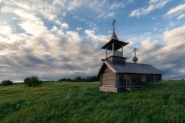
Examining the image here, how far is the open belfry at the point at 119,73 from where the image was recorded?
771 inches

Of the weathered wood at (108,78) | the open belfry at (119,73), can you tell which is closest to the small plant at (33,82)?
the open belfry at (119,73)

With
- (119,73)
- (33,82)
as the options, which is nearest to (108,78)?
(119,73)

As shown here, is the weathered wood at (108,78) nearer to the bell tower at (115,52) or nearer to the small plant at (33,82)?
the bell tower at (115,52)

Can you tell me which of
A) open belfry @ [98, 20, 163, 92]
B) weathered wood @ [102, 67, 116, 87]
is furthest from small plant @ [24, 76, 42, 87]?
weathered wood @ [102, 67, 116, 87]

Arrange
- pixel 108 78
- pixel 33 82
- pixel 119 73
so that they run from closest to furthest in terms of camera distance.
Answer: pixel 119 73
pixel 108 78
pixel 33 82

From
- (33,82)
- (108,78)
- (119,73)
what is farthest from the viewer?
(33,82)

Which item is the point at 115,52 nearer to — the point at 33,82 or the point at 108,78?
the point at 108,78

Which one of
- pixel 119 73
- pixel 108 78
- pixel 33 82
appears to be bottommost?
pixel 33 82

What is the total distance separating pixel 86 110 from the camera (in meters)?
10.7

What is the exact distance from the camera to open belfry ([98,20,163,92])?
19.6 metres

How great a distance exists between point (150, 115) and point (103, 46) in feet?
55.5

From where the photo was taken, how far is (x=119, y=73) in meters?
19.6

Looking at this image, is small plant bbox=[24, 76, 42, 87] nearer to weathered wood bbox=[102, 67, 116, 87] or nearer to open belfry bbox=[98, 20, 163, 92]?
open belfry bbox=[98, 20, 163, 92]

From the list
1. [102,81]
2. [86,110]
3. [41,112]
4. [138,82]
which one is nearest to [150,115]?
[86,110]
